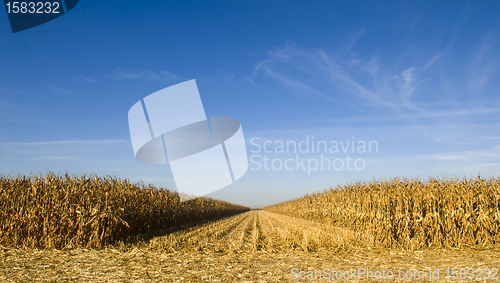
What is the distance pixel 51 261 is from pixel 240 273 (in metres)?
5.58

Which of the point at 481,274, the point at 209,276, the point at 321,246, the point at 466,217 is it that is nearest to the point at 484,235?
the point at 466,217

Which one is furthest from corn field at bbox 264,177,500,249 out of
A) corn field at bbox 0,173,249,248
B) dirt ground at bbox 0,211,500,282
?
corn field at bbox 0,173,249,248

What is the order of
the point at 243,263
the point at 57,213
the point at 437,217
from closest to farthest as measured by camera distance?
the point at 243,263
the point at 57,213
the point at 437,217

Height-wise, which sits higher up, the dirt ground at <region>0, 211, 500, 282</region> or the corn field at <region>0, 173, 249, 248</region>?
the corn field at <region>0, 173, 249, 248</region>

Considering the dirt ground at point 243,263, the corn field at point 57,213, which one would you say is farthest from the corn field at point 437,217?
the corn field at point 57,213

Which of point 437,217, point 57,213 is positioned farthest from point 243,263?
point 437,217

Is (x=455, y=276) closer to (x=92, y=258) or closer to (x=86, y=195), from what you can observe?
(x=92, y=258)

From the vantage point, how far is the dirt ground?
22.2ft

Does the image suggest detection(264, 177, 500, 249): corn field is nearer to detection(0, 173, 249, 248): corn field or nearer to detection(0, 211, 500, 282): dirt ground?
detection(0, 211, 500, 282): dirt ground

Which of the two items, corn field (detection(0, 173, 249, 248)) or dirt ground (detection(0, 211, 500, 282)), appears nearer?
dirt ground (detection(0, 211, 500, 282))

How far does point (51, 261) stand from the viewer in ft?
27.2

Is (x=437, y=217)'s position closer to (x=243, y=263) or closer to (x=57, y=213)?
(x=243, y=263)

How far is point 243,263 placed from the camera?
313 inches

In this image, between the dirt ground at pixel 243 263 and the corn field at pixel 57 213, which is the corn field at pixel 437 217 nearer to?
the dirt ground at pixel 243 263
